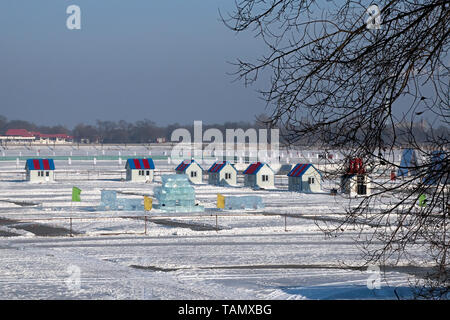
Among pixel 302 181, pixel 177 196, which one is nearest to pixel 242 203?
pixel 177 196

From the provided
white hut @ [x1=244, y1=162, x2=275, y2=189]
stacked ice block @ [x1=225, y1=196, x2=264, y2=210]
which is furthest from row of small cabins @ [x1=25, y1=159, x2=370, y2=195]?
stacked ice block @ [x1=225, y1=196, x2=264, y2=210]

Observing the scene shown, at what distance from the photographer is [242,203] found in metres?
38.1

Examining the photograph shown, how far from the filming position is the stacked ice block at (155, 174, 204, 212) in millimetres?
36594

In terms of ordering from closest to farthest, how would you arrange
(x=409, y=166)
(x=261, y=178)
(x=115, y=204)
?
(x=409, y=166) < (x=115, y=204) < (x=261, y=178)

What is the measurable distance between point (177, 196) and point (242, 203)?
157 inches

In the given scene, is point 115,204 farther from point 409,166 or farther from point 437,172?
point 437,172

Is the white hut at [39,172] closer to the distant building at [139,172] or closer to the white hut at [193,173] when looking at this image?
the distant building at [139,172]

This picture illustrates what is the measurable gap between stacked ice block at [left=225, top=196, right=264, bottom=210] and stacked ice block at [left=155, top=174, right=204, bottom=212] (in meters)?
1.70

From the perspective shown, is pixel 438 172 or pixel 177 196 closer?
pixel 438 172

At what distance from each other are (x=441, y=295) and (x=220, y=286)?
33.7 feet

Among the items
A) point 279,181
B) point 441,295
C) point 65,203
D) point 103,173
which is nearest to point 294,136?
point 441,295

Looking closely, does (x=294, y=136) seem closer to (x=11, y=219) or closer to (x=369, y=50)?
(x=369, y=50)

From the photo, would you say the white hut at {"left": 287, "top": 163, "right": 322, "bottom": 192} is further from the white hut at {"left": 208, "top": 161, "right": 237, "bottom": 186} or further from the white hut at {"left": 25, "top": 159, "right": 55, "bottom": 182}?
the white hut at {"left": 25, "top": 159, "right": 55, "bottom": 182}
